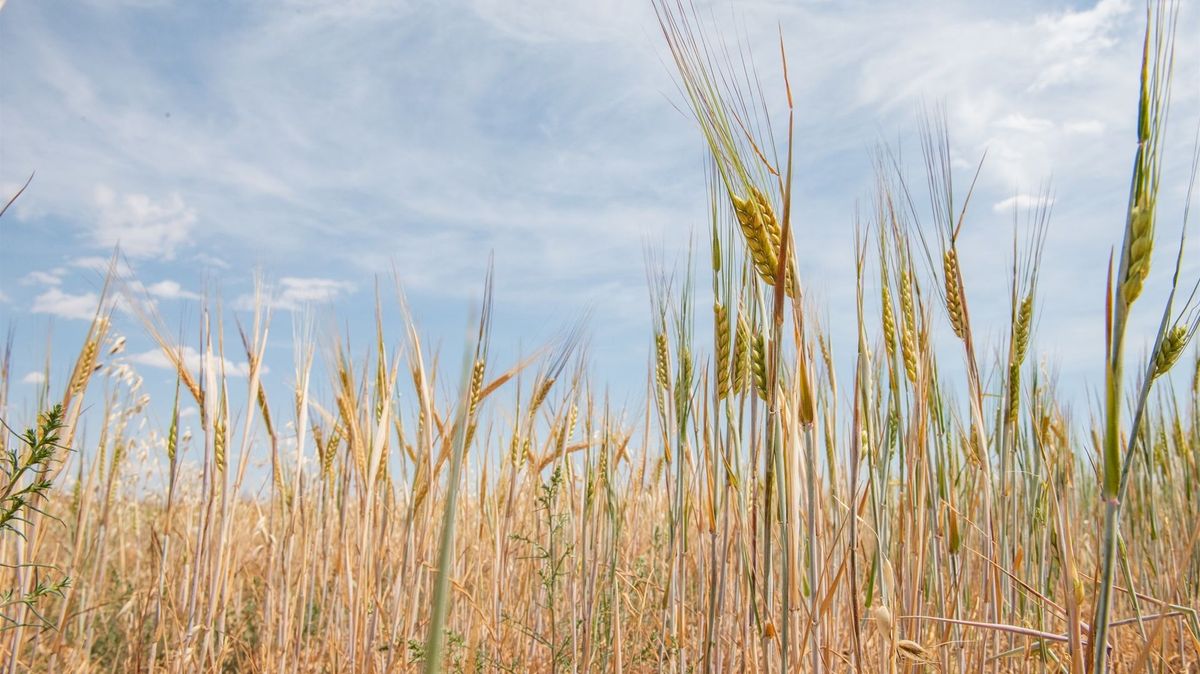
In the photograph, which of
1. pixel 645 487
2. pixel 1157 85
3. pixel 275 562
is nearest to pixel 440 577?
pixel 1157 85

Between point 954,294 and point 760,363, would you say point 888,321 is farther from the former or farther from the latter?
point 760,363

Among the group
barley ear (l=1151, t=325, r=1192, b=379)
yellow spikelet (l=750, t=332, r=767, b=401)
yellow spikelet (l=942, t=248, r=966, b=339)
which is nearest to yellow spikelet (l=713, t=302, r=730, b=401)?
yellow spikelet (l=750, t=332, r=767, b=401)

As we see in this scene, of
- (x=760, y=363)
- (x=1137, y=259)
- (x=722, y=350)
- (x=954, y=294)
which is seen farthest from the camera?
(x=954, y=294)

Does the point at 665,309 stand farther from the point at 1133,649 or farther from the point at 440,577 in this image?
the point at 1133,649

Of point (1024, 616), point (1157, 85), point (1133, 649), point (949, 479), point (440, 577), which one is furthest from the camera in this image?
point (1133, 649)

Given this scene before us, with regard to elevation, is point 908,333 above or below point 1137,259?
above

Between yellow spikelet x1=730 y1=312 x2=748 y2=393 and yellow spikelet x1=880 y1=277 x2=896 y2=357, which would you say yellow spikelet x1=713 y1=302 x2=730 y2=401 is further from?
yellow spikelet x1=880 y1=277 x2=896 y2=357

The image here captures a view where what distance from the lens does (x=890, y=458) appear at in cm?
175

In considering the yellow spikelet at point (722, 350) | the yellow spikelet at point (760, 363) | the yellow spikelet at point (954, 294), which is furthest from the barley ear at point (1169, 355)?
the yellow spikelet at point (722, 350)

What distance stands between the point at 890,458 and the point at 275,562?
2245mm

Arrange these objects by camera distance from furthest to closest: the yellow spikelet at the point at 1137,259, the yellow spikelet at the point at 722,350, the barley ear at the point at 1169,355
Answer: the yellow spikelet at the point at 722,350, the barley ear at the point at 1169,355, the yellow spikelet at the point at 1137,259

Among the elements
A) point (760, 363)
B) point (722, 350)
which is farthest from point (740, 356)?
point (760, 363)

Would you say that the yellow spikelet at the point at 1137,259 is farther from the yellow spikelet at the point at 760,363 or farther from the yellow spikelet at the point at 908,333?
the yellow spikelet at the point at 908,333

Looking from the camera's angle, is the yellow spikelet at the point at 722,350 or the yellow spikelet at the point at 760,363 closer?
the yellow spikelet at the point at 760,363
